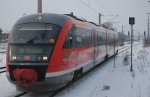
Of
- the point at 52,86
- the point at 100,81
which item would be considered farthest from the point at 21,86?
the point at 100,81

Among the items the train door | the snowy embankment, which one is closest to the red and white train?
the snowy embankment

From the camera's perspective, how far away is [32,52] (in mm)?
10164

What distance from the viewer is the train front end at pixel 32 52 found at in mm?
9922

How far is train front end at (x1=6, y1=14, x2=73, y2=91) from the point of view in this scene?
992 centimetres

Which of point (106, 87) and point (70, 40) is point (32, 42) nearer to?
point (70, 40)

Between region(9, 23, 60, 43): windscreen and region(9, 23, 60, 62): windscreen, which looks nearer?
region(9, 23, 60, 62): windscreen

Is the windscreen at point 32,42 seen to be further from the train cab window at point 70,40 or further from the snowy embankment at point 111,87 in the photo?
the snowy embankment at point 111,87

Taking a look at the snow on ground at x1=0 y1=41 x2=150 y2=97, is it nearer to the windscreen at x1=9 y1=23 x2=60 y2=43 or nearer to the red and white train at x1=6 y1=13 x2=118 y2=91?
the red and white train at x1=6 y1=13 x2=118 y2=91

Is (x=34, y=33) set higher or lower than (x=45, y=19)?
lower

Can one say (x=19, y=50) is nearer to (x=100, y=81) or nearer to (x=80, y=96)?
(x=80, y=96)

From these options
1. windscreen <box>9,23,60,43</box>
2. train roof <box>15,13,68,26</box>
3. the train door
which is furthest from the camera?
the train door

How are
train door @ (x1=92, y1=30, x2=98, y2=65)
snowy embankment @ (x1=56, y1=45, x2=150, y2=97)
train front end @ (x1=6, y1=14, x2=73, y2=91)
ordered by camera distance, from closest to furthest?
1. train front end @ (x1=6, y1=14, x2=73, y2=91)
2. snowy embankment @ (x1=56, y1=45, x2=150, y2=97)
3. train door @ (x1=92, y1=30, x2=98, y2=65)

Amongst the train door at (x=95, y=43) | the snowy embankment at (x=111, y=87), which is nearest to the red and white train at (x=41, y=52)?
the snowy embankment at (x=111, y=87)

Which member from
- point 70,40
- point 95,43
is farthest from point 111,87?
point 95,43
